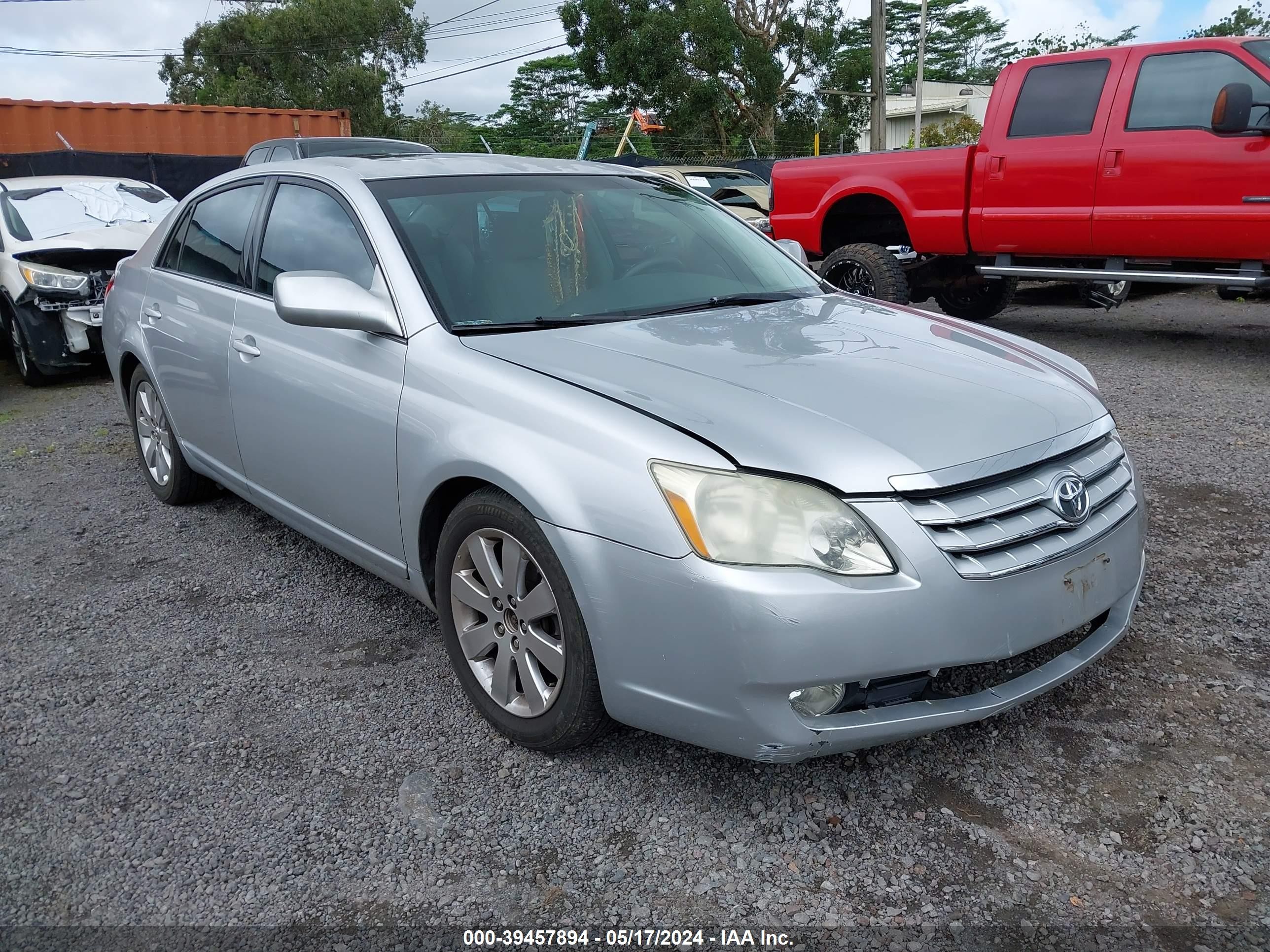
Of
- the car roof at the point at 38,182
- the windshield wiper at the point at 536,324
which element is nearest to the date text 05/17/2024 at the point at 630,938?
the windshield wiper at the point at 536,324

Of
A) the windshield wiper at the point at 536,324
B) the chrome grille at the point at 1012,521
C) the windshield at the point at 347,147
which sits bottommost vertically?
the chrome grille at the point at 1012,521

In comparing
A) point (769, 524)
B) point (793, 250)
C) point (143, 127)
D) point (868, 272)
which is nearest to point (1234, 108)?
point (868, 272)

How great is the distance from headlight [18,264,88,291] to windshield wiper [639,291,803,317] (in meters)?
6.44

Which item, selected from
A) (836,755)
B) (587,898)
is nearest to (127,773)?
(587,898)

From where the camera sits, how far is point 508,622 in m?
2.66

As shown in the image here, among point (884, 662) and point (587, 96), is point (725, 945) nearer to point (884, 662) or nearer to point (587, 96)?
point (884, 662)

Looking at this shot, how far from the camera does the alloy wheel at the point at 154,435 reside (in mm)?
4656

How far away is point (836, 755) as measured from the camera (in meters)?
2.64

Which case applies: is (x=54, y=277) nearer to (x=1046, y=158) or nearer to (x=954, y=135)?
(x=1046, y=158)

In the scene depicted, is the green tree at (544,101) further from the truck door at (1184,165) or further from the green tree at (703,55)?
the truck door at (1184,165)

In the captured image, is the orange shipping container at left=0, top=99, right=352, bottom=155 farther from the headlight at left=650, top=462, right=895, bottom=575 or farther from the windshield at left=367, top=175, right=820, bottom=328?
the headlight at left=650, top=462, right=895, bottom=575

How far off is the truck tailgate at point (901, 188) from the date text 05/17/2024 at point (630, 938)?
678 cm

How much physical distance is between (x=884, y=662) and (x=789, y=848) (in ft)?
1.70

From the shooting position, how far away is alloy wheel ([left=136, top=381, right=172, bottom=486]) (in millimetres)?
4656
